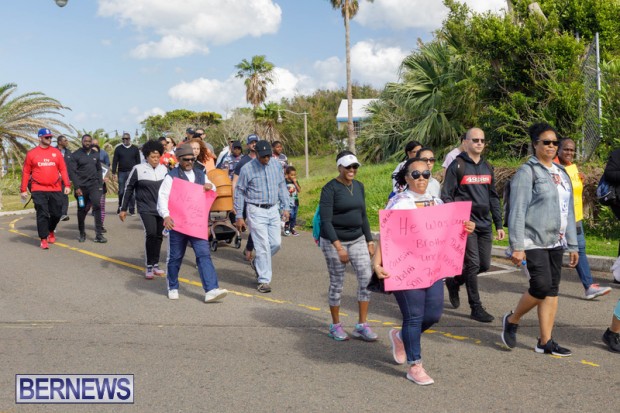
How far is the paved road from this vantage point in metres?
4.83

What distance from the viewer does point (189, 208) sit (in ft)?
26.7

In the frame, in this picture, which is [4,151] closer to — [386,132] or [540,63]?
[386,132]

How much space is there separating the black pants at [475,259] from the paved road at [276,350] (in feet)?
0.97

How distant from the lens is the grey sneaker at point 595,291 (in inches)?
311

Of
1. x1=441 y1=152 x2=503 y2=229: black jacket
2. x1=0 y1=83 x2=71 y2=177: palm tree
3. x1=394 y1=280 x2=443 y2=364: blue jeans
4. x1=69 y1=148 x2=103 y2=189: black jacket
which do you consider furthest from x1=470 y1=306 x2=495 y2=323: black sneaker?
x1=0 y1=83 x2=71 y2=177: palm tree

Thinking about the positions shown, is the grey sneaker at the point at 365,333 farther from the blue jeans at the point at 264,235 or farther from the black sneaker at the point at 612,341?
the blue jeans at the point at 264,235

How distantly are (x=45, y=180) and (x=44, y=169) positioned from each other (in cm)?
20

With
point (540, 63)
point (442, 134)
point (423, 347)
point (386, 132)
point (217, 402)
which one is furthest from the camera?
point (386, 132)

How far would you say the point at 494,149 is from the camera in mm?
17859

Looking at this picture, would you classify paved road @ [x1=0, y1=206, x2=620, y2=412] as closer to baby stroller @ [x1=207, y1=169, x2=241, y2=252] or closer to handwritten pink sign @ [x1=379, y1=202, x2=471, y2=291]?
handwritten pink sign @ [x1=379, y1=202, x2=471, y2=291]

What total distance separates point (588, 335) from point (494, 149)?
11922 millimetres

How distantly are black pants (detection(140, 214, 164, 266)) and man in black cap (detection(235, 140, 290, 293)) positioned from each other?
4.57ft

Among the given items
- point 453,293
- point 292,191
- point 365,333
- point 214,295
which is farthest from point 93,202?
point 365,333

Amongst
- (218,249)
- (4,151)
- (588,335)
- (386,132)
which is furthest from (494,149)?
(4,151)
